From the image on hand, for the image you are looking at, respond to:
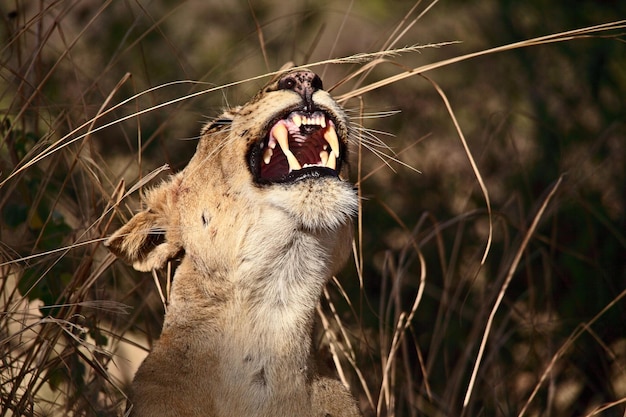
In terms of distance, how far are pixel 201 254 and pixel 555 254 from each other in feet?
10.4

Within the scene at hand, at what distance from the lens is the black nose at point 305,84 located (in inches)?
116

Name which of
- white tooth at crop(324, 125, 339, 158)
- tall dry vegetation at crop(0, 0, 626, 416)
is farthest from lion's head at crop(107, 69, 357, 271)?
tall dry vegetation at crop(0, 0, 626, 416)

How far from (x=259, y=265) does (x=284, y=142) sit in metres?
0.37

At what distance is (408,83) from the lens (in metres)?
6.66

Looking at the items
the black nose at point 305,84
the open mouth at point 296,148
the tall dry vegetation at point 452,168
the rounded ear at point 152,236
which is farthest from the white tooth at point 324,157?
the tall dry vegetation at point 452,168

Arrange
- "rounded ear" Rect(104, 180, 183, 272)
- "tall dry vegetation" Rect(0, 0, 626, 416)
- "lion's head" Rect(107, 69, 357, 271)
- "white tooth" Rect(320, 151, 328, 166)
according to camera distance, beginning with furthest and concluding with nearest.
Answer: "tall dry vegetation" Rect(0, 0, 626, 416) → "rounded ear" Rect(104, 180, 183, 272) → "white tooth" Rect(320, 151, 328, 166) → "lion's head" Rect(107, 69, 357, 271)

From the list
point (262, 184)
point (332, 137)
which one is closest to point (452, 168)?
point (332, 137)

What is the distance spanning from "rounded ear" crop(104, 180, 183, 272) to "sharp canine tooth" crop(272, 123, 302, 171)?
17.4 inches

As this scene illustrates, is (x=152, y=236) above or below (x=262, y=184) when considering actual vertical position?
below

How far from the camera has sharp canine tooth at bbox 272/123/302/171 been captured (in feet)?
9.51

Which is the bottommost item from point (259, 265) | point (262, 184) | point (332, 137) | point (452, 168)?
point (452, 168)

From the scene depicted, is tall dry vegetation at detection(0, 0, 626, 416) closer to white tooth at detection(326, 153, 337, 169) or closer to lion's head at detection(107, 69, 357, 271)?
lion's head at detection(107, 69, 357, 271)

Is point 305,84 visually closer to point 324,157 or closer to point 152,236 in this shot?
point 324,157

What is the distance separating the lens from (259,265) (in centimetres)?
292
